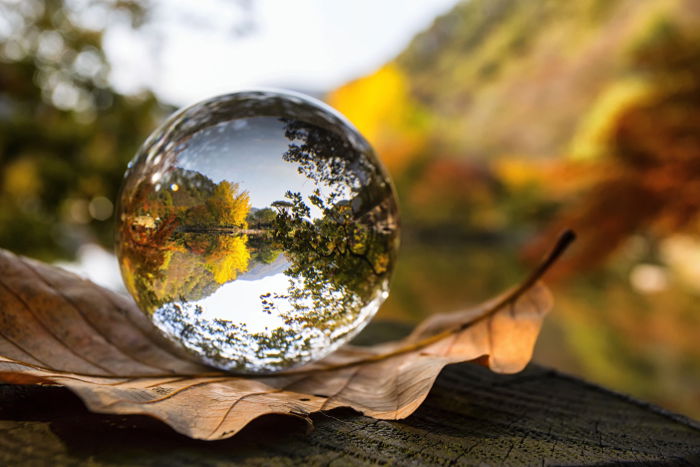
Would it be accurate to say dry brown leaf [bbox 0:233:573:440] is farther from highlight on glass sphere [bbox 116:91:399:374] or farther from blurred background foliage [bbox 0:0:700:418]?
blurred background foliage [bbox 0:0:700:418]

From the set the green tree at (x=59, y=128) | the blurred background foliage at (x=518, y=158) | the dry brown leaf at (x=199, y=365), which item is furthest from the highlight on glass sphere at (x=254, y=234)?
the green tree at (x=59, y=128)

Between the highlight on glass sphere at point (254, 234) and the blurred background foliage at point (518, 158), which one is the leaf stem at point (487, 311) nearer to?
the highlight on glass sphere at point (254, 234)

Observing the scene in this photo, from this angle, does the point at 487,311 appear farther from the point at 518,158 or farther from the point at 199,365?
the point at 518,158

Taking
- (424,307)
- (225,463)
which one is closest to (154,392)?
(225,463)

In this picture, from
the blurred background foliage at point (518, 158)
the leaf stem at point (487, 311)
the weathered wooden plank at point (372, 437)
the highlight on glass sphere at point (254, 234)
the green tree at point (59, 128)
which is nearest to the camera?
the weathered wooden plank at point (372, 437)

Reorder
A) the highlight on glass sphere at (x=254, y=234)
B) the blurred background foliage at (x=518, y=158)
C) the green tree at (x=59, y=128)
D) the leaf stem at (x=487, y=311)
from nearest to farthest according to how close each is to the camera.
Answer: the highlight on glass sphere at (x=254, y=234) < the leaf stem at (x=487, y=311) < the blurred background foliage at (x=518, y=158) < the green tree at (x=59, y=128)

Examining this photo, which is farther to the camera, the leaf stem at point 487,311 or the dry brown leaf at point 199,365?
the leaf stem at point 487,311
